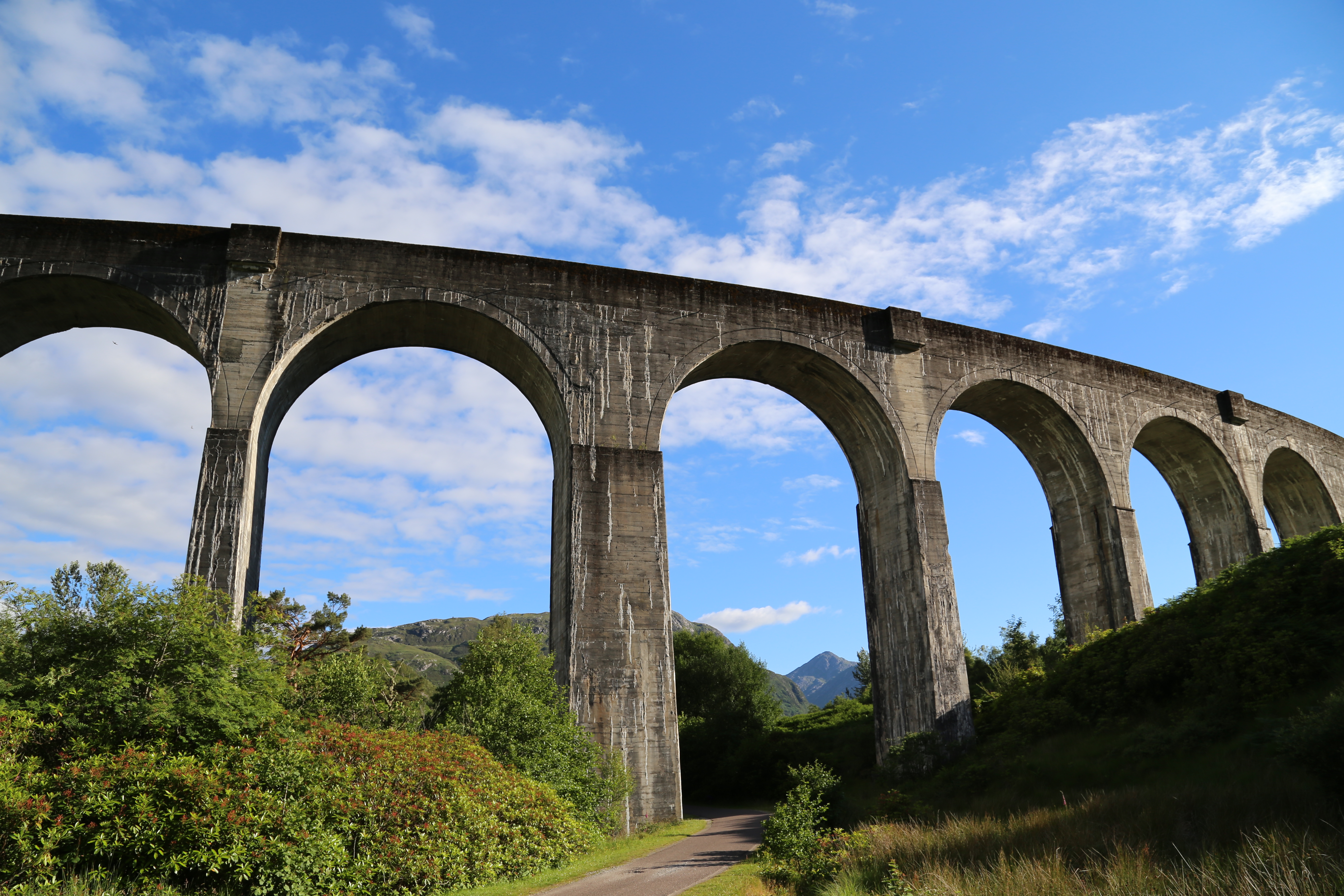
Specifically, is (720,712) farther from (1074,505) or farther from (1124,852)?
(1124,852)

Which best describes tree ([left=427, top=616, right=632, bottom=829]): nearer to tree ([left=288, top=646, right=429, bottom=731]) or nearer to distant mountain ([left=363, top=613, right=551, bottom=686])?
tree ([left=288, top=646, right=429, bottom=731])

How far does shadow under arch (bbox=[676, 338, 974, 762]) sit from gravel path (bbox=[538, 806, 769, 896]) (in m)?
4.65

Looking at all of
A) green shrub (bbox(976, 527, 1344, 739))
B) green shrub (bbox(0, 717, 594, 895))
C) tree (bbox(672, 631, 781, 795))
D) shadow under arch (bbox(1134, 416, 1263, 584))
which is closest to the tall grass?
green shrub (bbox(0, 717, 594, 895))

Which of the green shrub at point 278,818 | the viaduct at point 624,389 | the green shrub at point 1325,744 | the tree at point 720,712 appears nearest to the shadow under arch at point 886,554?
the viaduct at point 624,389

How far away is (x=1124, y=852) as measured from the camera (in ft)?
26.0

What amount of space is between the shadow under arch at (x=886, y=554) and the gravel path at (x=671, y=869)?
465 cm

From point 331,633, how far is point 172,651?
23.4 meters

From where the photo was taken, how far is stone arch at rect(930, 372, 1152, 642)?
21125 mm

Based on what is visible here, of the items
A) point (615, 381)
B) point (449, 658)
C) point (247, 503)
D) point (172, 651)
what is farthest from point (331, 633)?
point (449, 658)

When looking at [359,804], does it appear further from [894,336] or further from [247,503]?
[894,336]

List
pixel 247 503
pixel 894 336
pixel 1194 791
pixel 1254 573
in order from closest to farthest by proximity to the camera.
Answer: pixel 1194 791
pixel 247 503
pixel 1254 573
pixel 894 336

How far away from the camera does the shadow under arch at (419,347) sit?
16172 millimetres

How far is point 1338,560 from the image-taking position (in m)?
14.2

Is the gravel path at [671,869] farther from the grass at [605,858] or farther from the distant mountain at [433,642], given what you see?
the distant mountain at [433,642]
